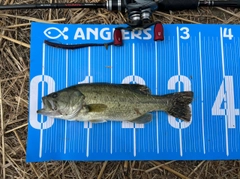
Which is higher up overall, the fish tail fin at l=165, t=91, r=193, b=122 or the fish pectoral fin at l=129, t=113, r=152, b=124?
the fish tail fin at l=165, t=91, r=193, b=122

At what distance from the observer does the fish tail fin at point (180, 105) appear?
10.2 feet

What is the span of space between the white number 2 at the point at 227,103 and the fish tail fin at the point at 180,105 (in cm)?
37

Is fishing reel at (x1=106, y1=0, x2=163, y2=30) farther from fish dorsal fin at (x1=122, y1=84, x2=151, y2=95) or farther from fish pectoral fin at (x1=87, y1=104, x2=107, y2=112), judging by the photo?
fish pectoral fin at (x1=87, y1=104, x2=107, y2=112)

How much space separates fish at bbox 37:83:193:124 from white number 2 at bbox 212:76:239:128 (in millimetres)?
389

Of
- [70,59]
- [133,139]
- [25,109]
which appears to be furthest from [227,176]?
[25,109]

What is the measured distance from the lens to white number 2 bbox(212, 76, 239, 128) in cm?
324

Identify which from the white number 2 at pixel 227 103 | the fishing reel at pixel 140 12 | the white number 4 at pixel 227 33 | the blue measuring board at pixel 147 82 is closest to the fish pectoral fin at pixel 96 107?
the blue measuring board at pixel 147 82

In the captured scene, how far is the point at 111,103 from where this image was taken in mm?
2992

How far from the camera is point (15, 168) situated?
124 inches

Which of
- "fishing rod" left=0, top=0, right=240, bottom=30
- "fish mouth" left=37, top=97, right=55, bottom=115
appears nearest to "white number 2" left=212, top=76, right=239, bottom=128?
"fishing rod" left=0, top=0, right=240, bottom=30

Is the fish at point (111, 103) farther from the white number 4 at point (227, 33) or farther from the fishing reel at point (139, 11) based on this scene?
the white number 4 at point (227, 33)

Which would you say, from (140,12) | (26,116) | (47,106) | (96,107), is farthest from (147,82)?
(26,116)

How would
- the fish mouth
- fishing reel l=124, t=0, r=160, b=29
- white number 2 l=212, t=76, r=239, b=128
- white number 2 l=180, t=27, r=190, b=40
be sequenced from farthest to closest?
white number 2 l=180, t=27, r=190, b=40
white number 2 l=212, t=76, r=239, b=128
fishing reel l=124, t=0, r=160, b=29
the fish mouth

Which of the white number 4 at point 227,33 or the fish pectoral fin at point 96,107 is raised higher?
the white number 4 at point 227,33
